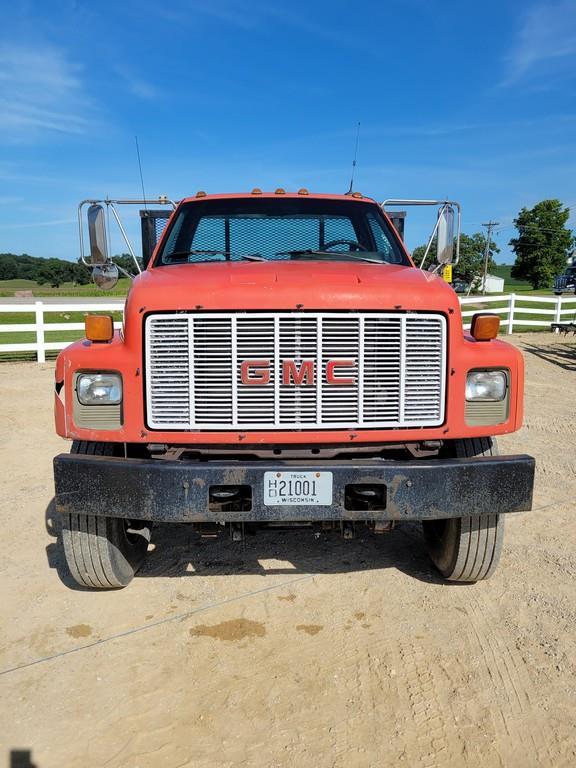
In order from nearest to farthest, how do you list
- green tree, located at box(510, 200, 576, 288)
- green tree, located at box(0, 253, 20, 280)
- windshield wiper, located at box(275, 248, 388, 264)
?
windshield wiper, located at box(275, 248, 388, 264), green tree, located at box(510, 200, 576, 288), green tree, located at box(0, 253, 20, 280)

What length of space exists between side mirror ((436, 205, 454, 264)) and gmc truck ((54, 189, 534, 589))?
4.30ft

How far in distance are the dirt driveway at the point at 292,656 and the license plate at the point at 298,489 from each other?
2.48ft

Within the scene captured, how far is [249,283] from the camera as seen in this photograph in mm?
3027

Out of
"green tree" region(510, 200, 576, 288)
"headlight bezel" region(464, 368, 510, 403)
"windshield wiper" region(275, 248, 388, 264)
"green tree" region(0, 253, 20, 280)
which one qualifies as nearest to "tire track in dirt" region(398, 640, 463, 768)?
"headlight bezel" region(464, 368, 510, 403)

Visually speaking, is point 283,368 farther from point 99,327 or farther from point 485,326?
point 485,326

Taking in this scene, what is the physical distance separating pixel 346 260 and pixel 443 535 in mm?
1812

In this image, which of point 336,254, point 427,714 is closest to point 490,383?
point 336,254

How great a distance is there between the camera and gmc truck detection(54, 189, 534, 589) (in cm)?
291

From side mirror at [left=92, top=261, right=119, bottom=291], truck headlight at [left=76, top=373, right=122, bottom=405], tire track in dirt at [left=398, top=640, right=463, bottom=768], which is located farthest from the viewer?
side mirror at [left=92, top=261, right=119, bottom=291]

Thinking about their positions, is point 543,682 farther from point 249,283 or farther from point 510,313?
point 510,313

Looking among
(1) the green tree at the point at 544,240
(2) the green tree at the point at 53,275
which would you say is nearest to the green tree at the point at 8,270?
(2) the green tree at the point at 53,275

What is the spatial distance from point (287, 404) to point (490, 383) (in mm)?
1039

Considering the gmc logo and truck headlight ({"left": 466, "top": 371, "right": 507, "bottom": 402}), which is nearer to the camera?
the gmc logo

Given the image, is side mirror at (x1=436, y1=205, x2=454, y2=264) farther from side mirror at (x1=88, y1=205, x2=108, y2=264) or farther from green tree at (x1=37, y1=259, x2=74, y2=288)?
green tree at (x1=37, y1=259, x2=74, y2=288)
